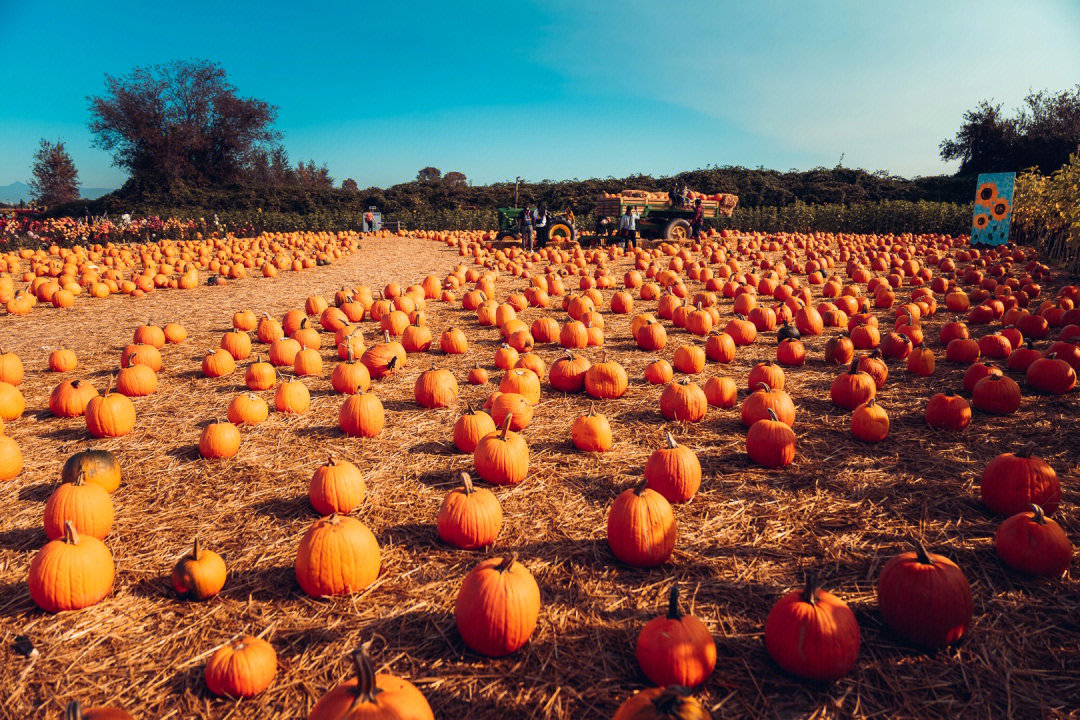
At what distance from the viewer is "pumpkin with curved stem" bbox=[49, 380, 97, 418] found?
542 cm

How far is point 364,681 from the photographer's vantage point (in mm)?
1902

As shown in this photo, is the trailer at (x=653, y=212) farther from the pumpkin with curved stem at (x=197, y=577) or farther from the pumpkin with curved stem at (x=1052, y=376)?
the pumpkin with curved stem at (x=197, y=577)

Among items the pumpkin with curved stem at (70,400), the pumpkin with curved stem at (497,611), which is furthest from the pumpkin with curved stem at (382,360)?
the pumpkin with curved stem at (497,611)

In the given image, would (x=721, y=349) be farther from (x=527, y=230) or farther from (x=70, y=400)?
(x=527, y=230)

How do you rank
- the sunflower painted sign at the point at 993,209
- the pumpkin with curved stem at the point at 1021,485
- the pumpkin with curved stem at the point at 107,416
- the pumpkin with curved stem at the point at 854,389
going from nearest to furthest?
the pumpkin with curved stem at the point at 1021,485
the pumpkin with curved stem at the point at 107,416
the pumpkin with curved stem at the point at 854,389
the sunflower painted sign at the point at 993,209

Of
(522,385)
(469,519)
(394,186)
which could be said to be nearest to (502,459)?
(469,519)

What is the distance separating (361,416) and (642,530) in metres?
2.83

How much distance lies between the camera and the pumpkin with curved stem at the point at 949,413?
479 centimetres

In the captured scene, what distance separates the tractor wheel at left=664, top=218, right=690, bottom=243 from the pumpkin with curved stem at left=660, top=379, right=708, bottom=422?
56.6ft

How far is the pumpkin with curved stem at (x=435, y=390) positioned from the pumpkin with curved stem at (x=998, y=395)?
16.0 ft

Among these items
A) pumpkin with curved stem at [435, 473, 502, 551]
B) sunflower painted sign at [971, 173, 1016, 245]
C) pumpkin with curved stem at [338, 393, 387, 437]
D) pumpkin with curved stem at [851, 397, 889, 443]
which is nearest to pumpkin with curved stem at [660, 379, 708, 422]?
pumpkin with curved stem at [851, 397, 889, 443]

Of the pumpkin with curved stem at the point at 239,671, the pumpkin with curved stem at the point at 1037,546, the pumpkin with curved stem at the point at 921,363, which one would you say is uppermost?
the pumpkin with curved stem at the point at 921,363

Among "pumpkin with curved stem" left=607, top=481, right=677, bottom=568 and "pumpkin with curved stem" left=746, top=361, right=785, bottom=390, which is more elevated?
"pumpkin with curved stem" left=746, top=361, right=785, bottom=390

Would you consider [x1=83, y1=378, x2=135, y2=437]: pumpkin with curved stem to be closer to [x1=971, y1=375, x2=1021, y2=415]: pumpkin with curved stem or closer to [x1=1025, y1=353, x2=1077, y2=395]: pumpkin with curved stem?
[x1=971, y1=375, x2=1021, y2=415]: pumpkin with curved stem
